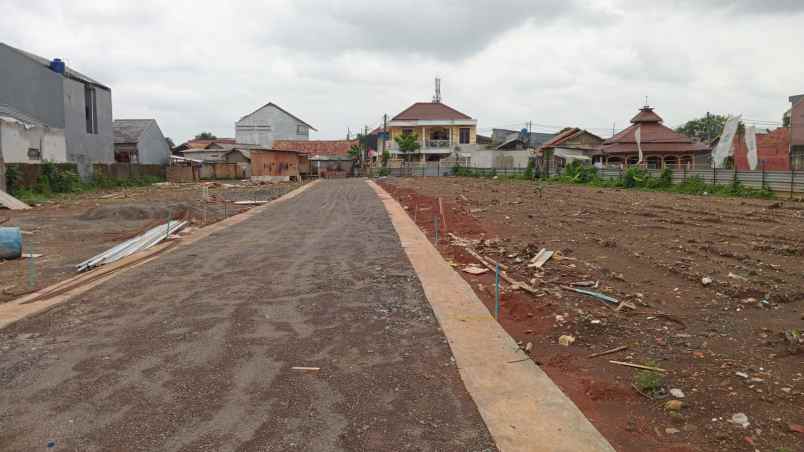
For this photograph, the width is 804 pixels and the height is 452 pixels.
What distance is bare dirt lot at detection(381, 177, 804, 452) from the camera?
162 inches

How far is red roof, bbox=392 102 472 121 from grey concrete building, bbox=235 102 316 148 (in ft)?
67.2

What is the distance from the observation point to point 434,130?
72.6 meters

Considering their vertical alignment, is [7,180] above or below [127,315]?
above

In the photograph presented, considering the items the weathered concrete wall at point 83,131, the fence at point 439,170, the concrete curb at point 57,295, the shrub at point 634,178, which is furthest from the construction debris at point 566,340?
the fence at point 439,170

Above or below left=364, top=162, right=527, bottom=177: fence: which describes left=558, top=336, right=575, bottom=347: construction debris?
below

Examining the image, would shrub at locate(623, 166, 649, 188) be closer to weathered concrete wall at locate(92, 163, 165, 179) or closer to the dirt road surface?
the dirt road surface

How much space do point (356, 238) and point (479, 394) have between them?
9.26m

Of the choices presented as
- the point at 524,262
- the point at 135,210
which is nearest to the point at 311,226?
the point at 135,210

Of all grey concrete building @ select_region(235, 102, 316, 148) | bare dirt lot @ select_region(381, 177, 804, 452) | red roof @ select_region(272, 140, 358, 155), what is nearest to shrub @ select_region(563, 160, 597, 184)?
bare dirt lot @ select_region(381, 177, 804, 452)

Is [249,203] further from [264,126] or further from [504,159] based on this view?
[264,126]

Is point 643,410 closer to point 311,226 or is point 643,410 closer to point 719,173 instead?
point 311,226

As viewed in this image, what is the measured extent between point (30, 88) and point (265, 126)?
50.6 metres

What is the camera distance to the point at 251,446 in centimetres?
379

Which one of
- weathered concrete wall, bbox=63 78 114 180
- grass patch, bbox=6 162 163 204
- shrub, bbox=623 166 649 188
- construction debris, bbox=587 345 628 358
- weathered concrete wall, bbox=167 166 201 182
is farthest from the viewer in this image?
weathered concrete wall, bbox=167 166 201 182
